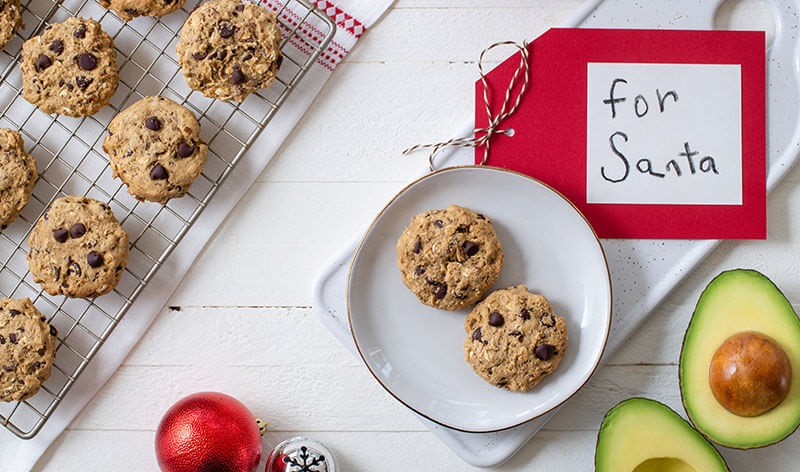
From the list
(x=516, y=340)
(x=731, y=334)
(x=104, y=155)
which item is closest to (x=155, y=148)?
(x=104, y=155)

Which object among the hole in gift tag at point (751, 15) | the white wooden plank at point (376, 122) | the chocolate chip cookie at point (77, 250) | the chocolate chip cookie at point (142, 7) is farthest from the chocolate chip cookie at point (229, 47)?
the hole in gift tag at point (751, 15)

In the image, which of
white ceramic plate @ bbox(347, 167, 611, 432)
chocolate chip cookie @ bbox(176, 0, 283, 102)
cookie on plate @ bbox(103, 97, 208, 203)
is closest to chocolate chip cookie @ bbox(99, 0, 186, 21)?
chocolate chip cookie @ bbox(176, 0, 283, 102)

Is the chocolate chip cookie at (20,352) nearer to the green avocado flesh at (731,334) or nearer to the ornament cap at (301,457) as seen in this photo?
the ornament cap at (301,457)

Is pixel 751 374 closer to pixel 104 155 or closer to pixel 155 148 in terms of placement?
pixel 155 148

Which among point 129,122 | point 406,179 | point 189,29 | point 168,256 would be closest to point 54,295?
point 168,256

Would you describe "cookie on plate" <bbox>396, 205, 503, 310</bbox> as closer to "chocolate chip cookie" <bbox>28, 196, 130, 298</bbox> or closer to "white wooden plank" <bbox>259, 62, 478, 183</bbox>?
"white wooden plank" <bbox>259, 62, 478, 183</bbox>

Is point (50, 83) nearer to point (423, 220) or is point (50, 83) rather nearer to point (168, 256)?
point (168, 256)
